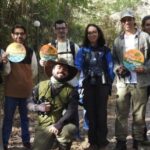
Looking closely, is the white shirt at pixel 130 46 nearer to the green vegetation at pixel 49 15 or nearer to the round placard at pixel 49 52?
the round placard at pixel 49 52

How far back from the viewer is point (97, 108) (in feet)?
19.7

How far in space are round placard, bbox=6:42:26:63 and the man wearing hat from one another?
0.62 m

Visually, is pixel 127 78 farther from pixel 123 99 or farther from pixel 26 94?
pixel 26 94

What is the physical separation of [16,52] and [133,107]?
5.83 ft

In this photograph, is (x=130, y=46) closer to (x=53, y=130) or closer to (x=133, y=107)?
(x=133, y=107)

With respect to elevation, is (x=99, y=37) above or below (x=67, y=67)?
above

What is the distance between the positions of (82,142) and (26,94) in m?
1.29

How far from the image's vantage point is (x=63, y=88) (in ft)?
17.6

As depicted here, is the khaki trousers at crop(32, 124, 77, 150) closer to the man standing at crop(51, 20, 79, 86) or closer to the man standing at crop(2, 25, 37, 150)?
the man standing at crop(2, 25, 37, 150)

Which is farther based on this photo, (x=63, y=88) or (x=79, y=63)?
(x=79, y=63)

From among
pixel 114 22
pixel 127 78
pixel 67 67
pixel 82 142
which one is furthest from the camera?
pixel 114 22

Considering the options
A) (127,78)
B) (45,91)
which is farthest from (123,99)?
(45,91)

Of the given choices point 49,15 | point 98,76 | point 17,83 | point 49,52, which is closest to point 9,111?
point 17,83

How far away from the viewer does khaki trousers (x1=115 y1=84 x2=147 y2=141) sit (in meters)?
5.85
